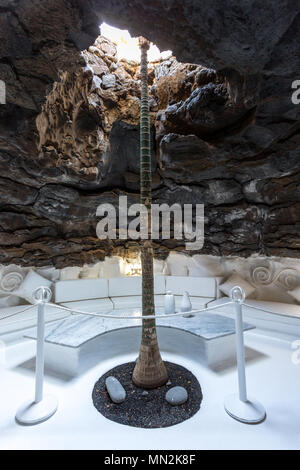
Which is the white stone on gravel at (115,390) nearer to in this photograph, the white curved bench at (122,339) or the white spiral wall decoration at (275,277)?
the white curved bench at (122,339)

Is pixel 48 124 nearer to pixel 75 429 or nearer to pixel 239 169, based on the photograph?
pixel 239 169

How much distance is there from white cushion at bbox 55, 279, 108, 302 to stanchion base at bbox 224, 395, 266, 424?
16.1 ft

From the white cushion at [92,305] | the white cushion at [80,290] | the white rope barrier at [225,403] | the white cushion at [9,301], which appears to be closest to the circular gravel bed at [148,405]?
the white rope barrier at [225,403]

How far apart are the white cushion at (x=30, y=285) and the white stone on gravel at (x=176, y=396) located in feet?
15.0

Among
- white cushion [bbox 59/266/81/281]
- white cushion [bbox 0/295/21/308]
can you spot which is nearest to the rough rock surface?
white cushion [bbox 59/266/81/281]

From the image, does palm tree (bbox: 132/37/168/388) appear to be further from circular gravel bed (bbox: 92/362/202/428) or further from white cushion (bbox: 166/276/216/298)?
white cushion (bbox: 166/276/216/298)

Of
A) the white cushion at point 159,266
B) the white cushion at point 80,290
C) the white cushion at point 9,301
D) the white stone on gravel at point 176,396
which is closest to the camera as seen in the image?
the white stone on gravel at point 176,396

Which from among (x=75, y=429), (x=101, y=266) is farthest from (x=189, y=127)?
(x=101, y=266)

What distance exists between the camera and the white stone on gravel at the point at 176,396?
2.74 metres

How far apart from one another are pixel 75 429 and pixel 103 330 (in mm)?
1619

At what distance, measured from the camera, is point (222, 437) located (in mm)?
2180

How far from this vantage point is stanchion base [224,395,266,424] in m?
2.35

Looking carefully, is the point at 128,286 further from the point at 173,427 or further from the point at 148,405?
the point at 173,427

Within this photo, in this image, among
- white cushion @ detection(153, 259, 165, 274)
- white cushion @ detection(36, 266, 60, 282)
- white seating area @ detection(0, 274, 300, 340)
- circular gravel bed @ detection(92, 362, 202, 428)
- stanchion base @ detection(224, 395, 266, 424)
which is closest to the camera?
stanchion base @ detection(224, 395, 266, 424)
